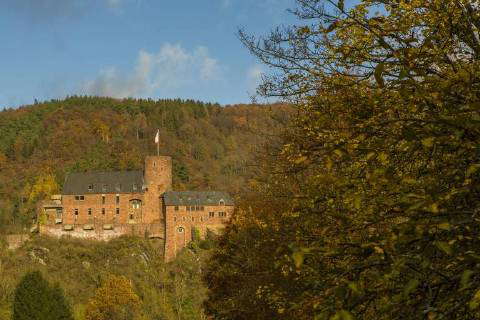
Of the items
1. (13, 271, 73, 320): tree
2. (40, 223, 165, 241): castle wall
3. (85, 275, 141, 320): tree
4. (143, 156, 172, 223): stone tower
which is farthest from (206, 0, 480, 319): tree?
(143, 156, 172, 223): stone tower

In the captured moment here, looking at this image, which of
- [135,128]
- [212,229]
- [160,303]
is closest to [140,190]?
[212,229]

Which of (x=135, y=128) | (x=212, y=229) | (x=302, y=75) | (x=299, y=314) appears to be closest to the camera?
(x=302, y=75)

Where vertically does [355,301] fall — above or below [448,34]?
below

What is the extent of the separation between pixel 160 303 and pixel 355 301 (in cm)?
5955

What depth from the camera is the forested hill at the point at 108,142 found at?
366 feet

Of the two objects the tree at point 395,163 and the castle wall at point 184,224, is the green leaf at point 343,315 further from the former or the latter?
the castle wall at point 184,224

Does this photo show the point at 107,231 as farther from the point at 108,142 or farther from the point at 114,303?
the point at 108,142

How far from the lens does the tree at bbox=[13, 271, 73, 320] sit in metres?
47.4

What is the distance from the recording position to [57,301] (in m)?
49.6

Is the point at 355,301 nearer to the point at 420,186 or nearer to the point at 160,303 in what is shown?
the point at 420,186

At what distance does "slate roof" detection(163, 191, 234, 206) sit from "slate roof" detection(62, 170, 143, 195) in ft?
14.0

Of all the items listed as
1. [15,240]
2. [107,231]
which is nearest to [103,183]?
[107,231]

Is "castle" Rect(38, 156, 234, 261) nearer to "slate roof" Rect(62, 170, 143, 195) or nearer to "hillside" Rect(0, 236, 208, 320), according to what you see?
"slate roof" Rect(62, 170, 143, 195)

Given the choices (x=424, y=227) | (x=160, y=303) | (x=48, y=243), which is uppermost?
(x=424, y=227)
